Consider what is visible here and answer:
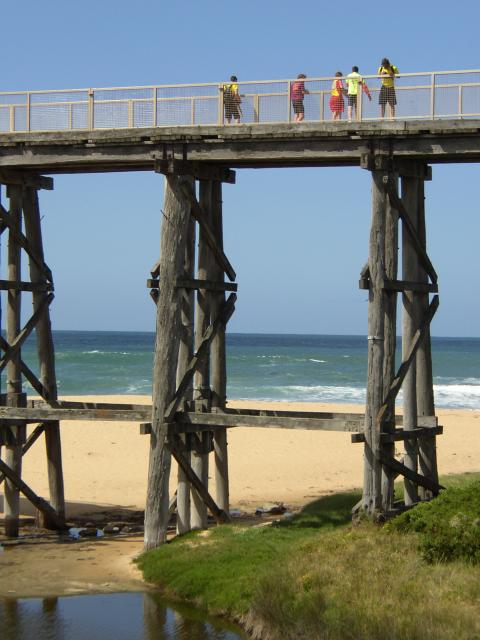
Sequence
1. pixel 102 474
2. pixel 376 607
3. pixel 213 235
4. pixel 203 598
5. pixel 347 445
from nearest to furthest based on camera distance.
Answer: pixel 376 607, pixel 203 598, pixel 213 235, pixel 102 474, pixel 347 445

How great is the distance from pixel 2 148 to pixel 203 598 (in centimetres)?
911

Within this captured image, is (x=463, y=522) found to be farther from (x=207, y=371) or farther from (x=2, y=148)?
(x=2, y=148)

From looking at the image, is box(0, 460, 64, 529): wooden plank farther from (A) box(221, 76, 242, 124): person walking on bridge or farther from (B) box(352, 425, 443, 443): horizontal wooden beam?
(A) box(221, 76, 242, 124): person walking on bridge

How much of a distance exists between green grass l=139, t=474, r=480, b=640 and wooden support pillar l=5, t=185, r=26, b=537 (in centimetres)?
418

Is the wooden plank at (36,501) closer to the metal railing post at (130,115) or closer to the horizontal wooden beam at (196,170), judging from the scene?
the horizontal wooden beam at (196,170)

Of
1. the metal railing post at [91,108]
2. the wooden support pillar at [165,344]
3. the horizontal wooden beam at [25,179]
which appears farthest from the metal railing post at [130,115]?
the horizontal wooden beam at [25,179]

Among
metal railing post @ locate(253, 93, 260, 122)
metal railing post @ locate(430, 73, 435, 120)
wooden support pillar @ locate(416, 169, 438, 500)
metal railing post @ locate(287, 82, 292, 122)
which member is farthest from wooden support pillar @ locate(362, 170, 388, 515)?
metal railing post @ locate(253, 93, 260, 122)

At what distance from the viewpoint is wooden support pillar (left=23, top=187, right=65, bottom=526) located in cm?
2336

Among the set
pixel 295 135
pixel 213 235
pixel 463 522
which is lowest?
pixel 463 522

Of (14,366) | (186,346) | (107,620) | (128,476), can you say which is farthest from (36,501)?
(128,476)

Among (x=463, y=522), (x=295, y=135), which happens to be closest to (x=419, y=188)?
(x=295, y=135)

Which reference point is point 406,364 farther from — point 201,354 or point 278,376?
point 278,376

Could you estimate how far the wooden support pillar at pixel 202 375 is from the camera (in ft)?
69.7

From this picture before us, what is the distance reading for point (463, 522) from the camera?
16.3m
